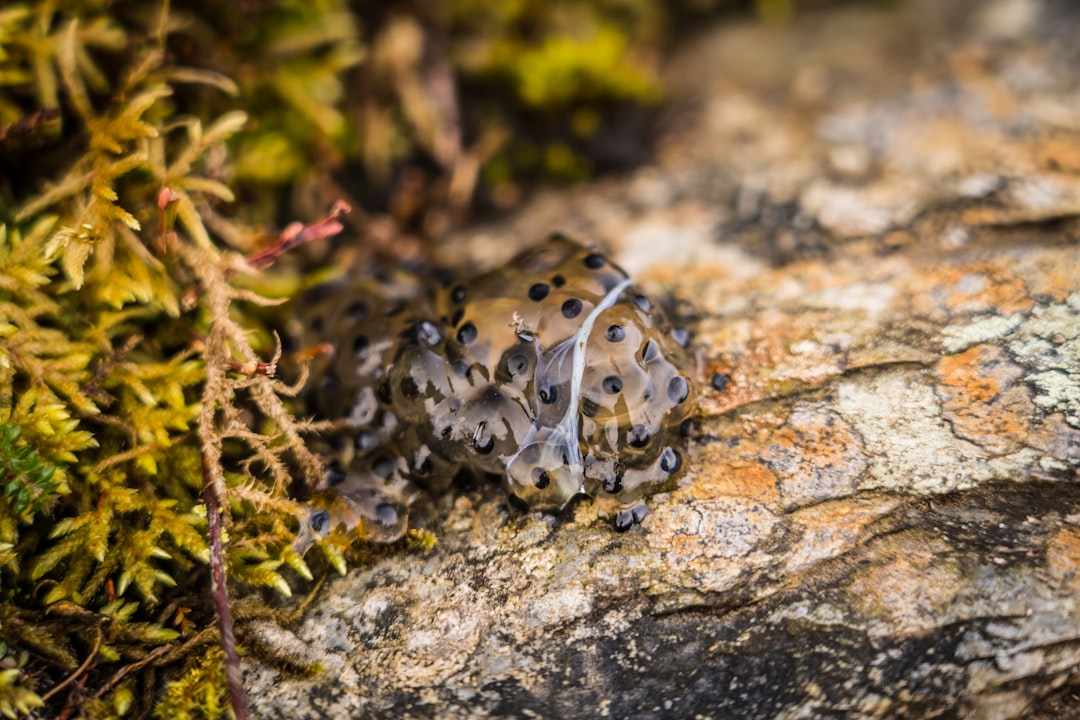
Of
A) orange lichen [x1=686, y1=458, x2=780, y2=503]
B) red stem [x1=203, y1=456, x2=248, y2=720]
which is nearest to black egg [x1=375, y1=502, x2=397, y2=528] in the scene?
red stem [x1=203, y1=456, x2=248, y2=720]

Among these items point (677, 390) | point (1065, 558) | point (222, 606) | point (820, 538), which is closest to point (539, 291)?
point (677, 390)

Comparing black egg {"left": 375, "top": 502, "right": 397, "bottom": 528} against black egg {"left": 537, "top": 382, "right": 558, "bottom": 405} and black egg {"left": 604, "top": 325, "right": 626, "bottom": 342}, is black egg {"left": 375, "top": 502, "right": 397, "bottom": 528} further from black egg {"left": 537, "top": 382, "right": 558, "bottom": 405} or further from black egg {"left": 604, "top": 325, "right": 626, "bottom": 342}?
black egg {"left": 604, "top": 325, "right": 626, "bottom": 342}

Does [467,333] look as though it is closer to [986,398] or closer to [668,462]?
[668,462]

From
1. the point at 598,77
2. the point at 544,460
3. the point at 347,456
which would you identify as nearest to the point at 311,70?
the point at 598,77

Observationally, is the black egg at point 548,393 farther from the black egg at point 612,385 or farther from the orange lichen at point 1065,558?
the orange lichen at point 1065,558

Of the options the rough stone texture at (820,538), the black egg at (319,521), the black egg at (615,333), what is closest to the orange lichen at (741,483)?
the rough stone texture at (820,538)

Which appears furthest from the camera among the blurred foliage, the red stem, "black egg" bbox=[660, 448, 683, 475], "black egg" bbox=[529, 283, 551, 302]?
"black egg" bbox=[529, 283, 551, 302]
